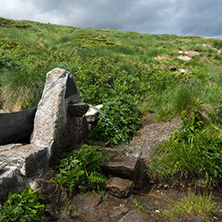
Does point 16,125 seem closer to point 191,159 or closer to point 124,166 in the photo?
point 124,166

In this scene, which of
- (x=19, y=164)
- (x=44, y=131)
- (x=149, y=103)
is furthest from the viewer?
(x=149, y=103)

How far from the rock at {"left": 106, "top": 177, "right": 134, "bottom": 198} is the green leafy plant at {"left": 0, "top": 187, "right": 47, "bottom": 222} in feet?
3.35

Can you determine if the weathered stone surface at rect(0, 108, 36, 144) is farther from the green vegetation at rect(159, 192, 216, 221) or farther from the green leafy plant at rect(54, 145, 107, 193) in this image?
the green vegetation at rect(159, 192, 216, 221)

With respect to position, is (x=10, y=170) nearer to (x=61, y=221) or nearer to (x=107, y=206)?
(x=61, y=221)

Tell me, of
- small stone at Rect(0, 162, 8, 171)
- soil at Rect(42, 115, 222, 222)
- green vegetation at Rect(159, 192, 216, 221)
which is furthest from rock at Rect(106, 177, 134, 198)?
small stone at Rect(0, 162, 8, 171)

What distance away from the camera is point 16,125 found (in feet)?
11.1

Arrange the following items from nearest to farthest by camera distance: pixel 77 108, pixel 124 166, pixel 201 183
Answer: pixel 124 166 → pixel 201 183 → pixel 77 108

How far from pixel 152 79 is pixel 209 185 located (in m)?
4.31

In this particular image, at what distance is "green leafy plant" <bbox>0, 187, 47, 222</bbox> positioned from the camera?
6.99 feet

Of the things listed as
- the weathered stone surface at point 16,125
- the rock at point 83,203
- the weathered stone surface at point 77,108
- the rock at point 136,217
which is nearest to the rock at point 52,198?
the rock at point 83,203

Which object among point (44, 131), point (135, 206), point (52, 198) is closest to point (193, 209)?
point (135, 206)

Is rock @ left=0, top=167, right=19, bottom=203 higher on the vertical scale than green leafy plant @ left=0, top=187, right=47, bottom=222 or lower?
higher

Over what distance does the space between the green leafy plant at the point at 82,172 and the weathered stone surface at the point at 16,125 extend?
34.4 inches

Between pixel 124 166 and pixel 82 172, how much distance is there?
0.72m
